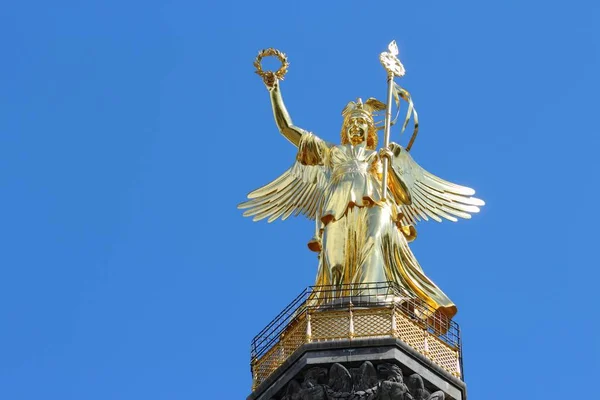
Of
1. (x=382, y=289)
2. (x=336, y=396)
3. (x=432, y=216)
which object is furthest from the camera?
(x=432, y=216)

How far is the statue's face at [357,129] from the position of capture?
4066 centimetres

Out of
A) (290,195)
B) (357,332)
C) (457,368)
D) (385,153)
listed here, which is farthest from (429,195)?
(357,332)

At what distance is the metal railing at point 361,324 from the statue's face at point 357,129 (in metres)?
4.07

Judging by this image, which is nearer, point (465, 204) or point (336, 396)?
point (336, 396)

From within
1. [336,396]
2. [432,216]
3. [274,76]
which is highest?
[274,76]

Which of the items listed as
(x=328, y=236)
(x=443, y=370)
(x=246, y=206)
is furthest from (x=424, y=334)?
(x=246, y=206)

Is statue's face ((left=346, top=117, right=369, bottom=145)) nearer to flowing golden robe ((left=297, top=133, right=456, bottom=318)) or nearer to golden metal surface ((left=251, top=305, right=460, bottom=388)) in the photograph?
flowing golden robe ((left=297, top=133, right=456, bottom=318))

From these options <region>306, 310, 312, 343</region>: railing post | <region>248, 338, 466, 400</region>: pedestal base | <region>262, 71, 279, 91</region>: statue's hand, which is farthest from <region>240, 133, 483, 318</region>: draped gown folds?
<region>248, 338, 466, 400</region>: pedestal base

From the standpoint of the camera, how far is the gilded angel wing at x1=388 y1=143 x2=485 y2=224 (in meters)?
40.5

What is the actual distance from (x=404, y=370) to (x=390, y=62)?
863 centimetres

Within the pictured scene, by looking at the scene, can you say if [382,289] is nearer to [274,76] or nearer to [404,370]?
[404,370]

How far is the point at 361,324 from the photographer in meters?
36.3

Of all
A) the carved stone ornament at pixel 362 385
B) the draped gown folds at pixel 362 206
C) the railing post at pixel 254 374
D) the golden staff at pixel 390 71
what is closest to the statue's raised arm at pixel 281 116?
the draped gown folds at pixel 362 206

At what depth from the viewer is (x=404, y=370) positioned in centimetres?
3550
